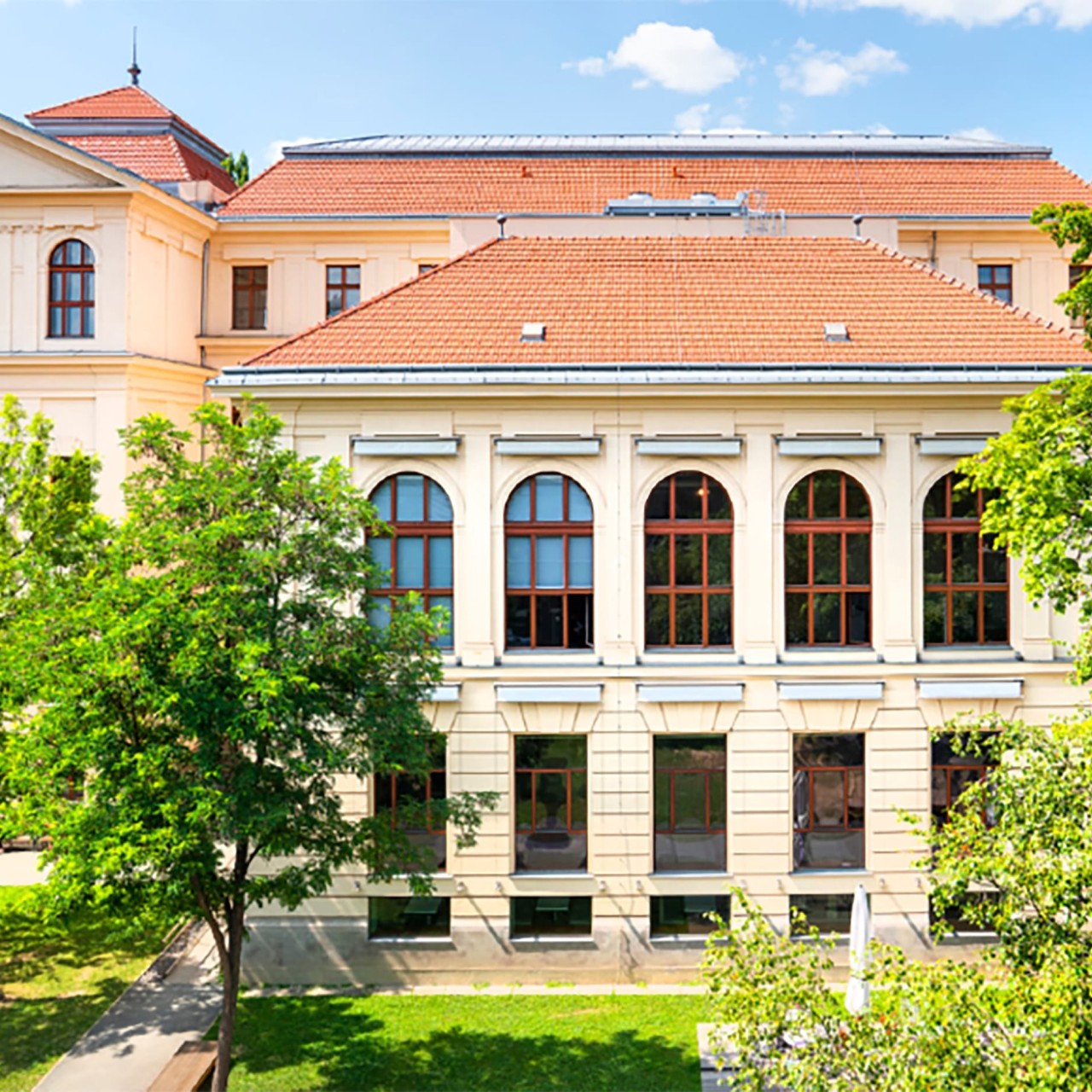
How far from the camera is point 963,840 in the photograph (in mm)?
9523

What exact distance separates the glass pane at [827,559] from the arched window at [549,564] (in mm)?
3923

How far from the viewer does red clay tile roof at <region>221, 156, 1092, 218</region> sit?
113 feet

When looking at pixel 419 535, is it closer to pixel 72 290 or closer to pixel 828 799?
pixel 828 799

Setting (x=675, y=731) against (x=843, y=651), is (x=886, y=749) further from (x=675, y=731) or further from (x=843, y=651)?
(x=675, y=731)

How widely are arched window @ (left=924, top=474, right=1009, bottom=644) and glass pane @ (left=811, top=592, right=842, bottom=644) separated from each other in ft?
5.10

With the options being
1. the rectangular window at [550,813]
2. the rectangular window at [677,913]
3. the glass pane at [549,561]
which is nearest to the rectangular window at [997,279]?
the glass pane at [549,561]

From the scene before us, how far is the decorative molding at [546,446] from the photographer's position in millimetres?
21203

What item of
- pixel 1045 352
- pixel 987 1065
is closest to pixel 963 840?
pixel 987 1065

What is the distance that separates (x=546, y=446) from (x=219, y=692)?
818 centimetres

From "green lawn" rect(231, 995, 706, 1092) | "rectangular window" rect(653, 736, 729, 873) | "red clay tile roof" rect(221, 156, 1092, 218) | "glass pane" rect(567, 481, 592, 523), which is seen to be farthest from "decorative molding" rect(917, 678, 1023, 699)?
"red clay tile roof" rect(221, 156, 1092, 218)

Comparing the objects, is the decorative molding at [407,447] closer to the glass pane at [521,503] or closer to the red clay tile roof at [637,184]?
the glass pane at [521,503]

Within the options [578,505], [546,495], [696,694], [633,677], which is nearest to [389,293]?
[546,495]

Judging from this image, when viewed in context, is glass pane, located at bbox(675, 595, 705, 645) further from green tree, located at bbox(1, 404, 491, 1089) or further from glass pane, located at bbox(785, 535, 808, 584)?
green tree, located at bbox(1, 404, 491, 1089)

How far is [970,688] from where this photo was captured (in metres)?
21.3
